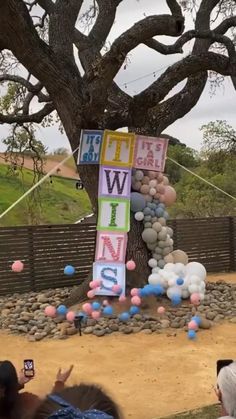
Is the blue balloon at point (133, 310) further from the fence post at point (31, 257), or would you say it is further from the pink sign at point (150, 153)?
the fence post at point (31, 257)

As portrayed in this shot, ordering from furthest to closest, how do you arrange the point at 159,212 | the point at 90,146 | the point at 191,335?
the point at 159,212 < the point at 90,146 < the point at 191,335

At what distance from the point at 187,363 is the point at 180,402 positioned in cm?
120

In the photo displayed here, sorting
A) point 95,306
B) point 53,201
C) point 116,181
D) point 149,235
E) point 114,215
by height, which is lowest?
point 95,306

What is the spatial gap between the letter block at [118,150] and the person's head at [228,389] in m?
6.43

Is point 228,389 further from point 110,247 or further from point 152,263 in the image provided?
point 152,263

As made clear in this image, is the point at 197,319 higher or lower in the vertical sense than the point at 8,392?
lower

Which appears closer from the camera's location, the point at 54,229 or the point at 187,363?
the point at 187,363

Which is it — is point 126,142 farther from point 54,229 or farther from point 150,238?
point 54,229

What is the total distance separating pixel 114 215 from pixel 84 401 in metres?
6.80

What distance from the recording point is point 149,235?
8773 millimetres

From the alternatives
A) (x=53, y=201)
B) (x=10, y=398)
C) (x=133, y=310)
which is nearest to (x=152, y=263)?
(x=133, y=310)

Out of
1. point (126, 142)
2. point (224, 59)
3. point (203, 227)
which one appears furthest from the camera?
point (203, 227)

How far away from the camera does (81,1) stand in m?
9.73

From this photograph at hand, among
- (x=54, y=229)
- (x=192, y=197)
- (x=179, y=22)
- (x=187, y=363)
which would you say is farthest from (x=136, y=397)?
(x=192, y=197)
